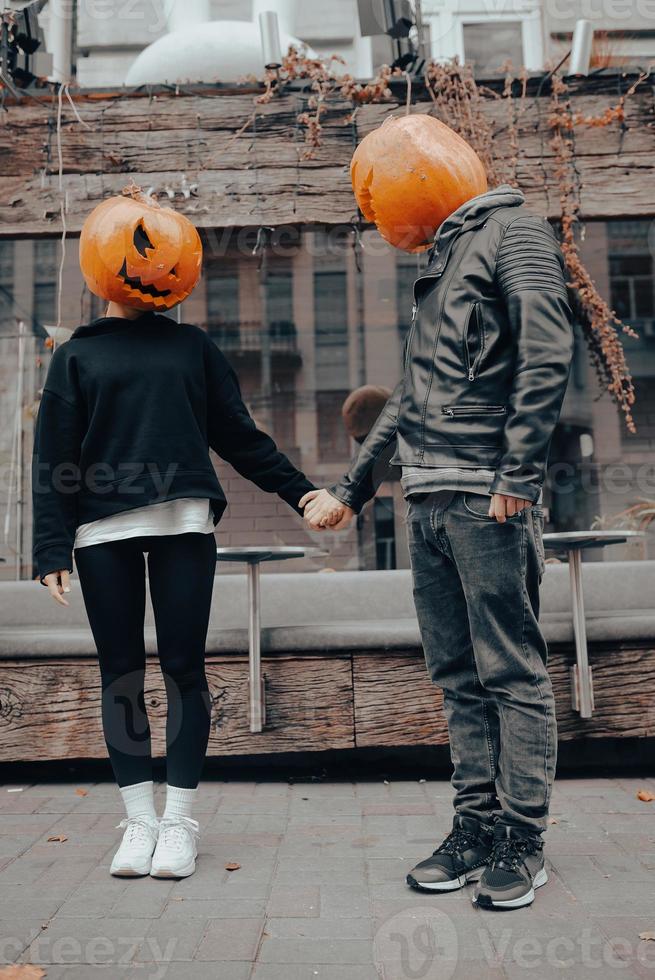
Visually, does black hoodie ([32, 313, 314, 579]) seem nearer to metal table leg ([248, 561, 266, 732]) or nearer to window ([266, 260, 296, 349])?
metal table leg ([248, 561, 266, 732])

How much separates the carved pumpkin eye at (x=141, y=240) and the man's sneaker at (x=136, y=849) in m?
1.67

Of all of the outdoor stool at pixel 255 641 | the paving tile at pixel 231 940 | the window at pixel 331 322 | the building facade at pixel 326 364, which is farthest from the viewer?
the window at pixel 331 322

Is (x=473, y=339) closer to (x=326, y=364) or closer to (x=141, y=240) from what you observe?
(x=141, y=240)

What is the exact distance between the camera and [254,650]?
345 centimetres

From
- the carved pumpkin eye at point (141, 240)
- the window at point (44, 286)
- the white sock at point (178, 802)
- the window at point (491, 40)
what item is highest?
the window at point (491, 40)

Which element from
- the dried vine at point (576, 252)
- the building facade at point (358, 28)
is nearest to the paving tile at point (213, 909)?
the dried vine at point (576, 252)

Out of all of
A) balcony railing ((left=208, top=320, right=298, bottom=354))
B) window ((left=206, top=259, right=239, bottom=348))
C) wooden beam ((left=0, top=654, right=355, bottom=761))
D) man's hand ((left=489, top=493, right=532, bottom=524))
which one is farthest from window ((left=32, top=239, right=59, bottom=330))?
man's hand ((left=489, top=493, right=532, bottom=524))

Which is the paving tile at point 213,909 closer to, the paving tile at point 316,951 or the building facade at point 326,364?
the paving tile at point 316,951

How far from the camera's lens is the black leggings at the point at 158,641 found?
8.06 feet

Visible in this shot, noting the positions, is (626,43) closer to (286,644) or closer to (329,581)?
(329,581)

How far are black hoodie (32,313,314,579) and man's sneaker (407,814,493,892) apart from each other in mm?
1172

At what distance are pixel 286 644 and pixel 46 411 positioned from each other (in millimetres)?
1529

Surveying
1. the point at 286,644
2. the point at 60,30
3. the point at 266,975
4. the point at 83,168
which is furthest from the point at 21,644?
the point at 60,30

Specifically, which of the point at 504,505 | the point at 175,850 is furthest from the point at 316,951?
the point at 504,505
